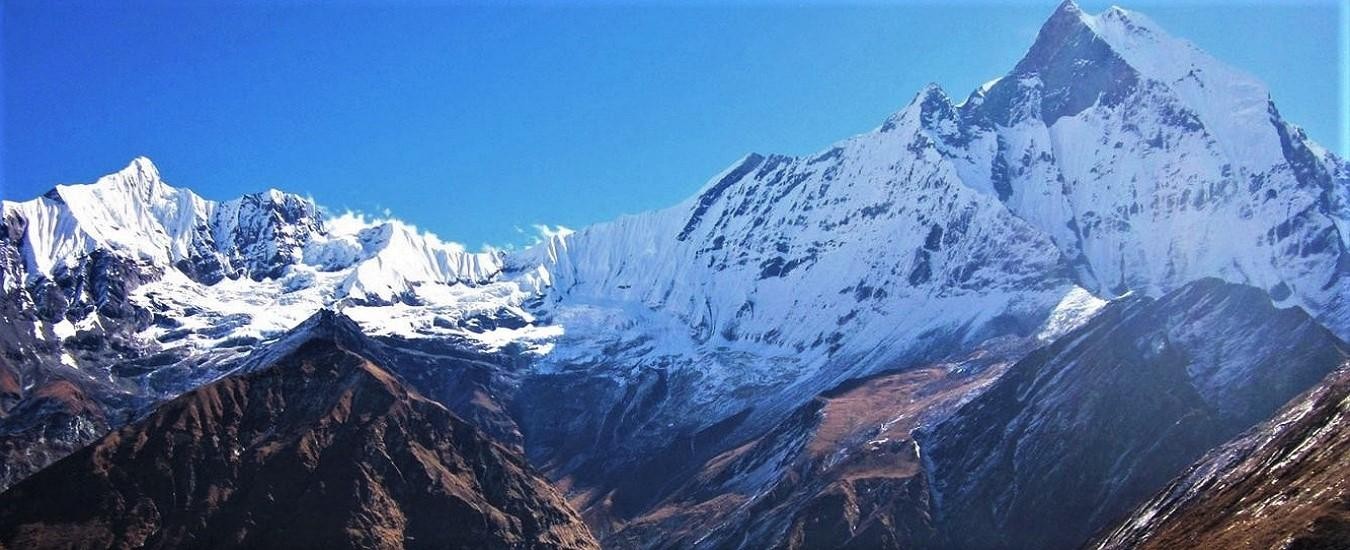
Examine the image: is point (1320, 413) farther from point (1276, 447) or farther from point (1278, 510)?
point (1278, 510)

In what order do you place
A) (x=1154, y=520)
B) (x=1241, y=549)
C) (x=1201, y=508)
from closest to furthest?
(x=1241, y=549)
(x=1201, y=508)
(x=1154, y=520)

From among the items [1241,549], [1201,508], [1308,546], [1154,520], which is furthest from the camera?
[1154,520]

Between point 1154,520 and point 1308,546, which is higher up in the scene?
point 1154,520

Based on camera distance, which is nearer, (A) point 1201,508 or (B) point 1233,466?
(A) point 1201,508

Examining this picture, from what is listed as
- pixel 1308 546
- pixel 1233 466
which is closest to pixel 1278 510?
pixel 1308 546

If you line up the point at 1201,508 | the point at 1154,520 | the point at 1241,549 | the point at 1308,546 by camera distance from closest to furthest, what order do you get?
1. the point at 1308,546
2. the point at 1241,549
3. the point at 1201,508
4. the point at 1154,520

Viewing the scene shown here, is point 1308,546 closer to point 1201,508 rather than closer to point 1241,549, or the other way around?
point 1241,549

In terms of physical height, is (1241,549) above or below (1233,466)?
below

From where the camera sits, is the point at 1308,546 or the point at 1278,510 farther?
the point at 1278,510

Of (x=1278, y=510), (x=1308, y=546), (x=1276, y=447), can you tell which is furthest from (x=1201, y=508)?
(x=1308, y=546)
